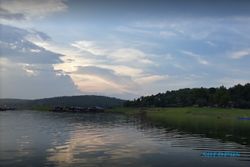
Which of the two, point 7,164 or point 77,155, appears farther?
point 77,155

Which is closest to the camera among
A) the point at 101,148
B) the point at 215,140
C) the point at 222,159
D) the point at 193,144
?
the point at 222,159

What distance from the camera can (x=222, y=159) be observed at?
62.9 meters

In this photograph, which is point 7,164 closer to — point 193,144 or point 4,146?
point 4,146

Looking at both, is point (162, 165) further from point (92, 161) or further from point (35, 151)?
point (35, 151)

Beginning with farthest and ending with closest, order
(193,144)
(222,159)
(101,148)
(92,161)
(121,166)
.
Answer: (193,144) < (101,148) < (222,159) < (92,161) < (121,166)

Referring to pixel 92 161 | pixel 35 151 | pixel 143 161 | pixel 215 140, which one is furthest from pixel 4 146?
pixel 215 140

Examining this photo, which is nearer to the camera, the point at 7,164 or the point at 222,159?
the point at 7,164

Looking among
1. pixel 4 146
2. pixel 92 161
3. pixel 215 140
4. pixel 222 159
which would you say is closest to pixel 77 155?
pixel 92 161

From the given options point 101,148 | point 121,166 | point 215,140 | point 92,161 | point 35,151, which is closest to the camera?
point 121,166

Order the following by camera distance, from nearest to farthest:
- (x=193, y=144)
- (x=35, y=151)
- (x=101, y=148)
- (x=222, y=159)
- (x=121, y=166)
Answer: (x=121, y=166), (x=222, y=159), (x=35, y=151), (x=101, y=148), (x=193, y=144)

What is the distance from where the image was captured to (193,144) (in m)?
82.2

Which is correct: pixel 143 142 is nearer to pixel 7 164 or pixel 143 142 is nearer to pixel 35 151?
pixel 35 151

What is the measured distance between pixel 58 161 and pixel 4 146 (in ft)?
65.7

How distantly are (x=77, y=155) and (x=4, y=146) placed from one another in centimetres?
1731
